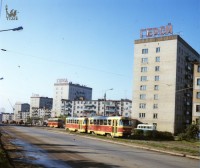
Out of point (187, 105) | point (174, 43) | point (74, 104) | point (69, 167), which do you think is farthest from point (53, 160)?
point (74, 104)

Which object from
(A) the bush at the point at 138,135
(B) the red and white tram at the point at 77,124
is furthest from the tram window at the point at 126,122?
(B) the red and white tram at the point at 77,124

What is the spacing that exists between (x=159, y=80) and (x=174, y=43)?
9917 mm

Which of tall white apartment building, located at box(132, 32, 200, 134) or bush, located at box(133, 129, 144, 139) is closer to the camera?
bush, located at box(133, 129, 144, 139)

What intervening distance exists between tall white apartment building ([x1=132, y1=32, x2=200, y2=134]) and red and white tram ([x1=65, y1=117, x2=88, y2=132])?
2754cm

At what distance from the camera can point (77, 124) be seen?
58000 millimetres

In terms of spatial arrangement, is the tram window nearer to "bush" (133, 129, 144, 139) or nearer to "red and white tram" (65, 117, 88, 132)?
"bush" (133, 129, 144, 139)

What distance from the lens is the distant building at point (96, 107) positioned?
492ft

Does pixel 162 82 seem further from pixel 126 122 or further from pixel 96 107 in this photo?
pixel 96 107

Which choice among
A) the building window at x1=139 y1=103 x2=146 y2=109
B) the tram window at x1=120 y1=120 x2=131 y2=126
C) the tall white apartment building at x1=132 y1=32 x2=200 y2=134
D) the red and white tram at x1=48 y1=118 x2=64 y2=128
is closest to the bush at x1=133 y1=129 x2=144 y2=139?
the tram window at x1=120 y1=120 x2=131 y2=126

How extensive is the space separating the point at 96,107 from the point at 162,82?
78.0 metres

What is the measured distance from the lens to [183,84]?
87.1 m

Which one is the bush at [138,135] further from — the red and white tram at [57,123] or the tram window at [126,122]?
the red and white tram at [57,123]

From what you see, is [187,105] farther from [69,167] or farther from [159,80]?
[69,167]

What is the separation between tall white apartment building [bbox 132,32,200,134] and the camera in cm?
8156
